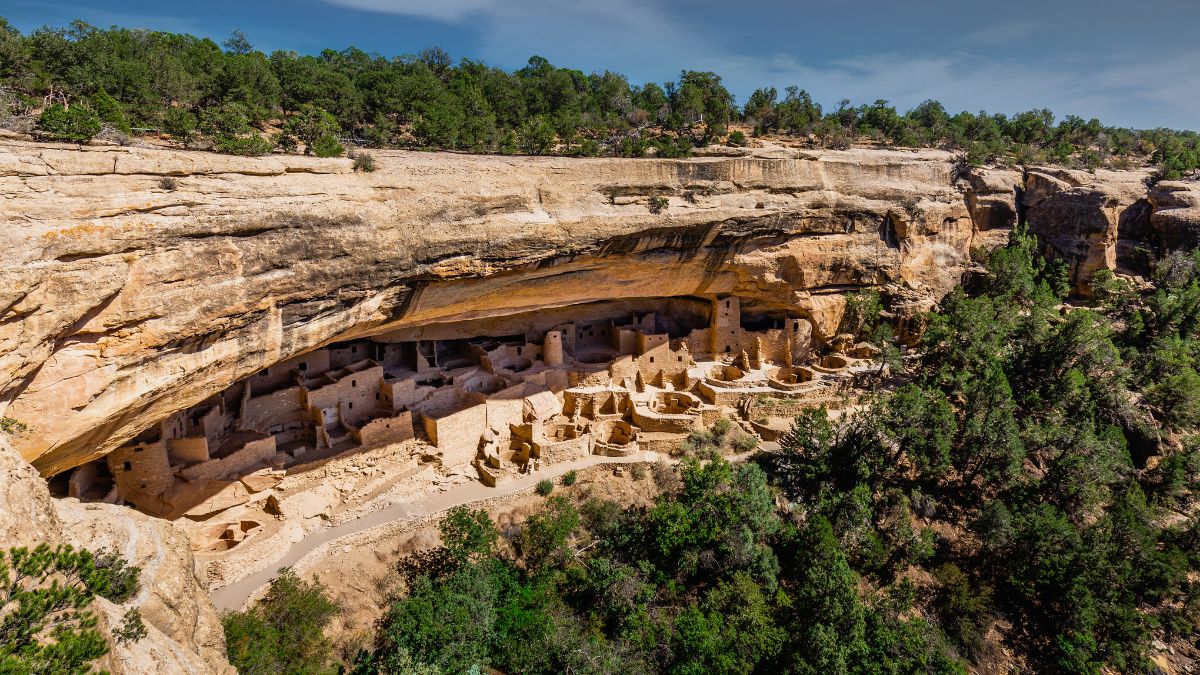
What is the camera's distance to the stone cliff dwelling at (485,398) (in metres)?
Result: 14.9

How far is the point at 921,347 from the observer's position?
2273cm

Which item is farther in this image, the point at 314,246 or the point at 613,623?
the point at 613,623

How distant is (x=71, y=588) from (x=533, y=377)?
14961 millimetres

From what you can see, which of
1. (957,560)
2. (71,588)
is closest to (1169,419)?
(957,560)

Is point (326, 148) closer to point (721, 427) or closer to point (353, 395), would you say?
point (353, 395)

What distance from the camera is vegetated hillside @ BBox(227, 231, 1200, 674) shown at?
46.6ft

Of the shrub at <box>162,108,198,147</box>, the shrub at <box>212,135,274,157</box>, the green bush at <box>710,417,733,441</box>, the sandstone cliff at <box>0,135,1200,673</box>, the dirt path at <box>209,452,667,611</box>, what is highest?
the shrub at <box>162,108,198,147</box>

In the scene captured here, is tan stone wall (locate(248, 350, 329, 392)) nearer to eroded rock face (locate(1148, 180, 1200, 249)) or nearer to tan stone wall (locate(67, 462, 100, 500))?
tan stone wall (locate(67, 462, 100, 500))

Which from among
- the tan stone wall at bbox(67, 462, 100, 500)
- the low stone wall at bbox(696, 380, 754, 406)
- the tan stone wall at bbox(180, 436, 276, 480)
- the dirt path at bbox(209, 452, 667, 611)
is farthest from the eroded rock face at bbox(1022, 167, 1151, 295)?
the tan stone wall at bbox(67, 462, 100, 500)

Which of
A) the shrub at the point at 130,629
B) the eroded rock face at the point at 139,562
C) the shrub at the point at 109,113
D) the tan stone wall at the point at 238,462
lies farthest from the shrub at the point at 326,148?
the shrub at the point at 130,629

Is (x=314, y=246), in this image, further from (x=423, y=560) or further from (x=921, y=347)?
(x=921, y=347)

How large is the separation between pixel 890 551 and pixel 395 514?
1345 cm

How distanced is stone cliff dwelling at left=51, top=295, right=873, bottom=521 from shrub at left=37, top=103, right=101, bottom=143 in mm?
6467

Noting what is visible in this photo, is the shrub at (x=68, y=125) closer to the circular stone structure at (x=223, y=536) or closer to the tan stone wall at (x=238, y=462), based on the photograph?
the tan stone wall at (x=238, y=462)
